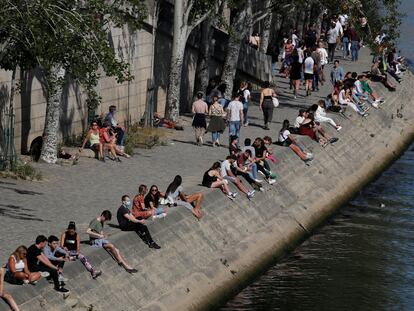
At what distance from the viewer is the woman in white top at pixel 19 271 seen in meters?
23.7

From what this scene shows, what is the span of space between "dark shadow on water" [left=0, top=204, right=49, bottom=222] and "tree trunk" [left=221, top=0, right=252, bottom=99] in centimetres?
1630

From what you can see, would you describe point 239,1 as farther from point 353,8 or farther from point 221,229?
point 221,229

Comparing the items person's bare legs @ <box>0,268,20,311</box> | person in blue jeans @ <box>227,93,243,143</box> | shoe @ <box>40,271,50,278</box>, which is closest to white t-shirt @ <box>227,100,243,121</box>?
person in blue jeans @ <box>227,93,243,143</box>

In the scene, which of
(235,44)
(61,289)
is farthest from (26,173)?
(235,44)

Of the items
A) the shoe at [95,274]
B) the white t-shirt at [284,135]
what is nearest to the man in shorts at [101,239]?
the shoe at [95,274]

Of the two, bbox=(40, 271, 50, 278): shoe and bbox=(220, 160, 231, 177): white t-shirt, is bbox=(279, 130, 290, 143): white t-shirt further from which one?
bbox=(40, 271, 50, 278): shoe

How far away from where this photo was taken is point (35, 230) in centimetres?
2812

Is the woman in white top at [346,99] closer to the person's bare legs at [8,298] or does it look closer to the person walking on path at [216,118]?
the person walking on path at [216,118]

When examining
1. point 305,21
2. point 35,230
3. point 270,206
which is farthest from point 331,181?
point 305,21

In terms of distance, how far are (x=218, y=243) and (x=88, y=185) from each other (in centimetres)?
371

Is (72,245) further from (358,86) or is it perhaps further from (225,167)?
(358,86)

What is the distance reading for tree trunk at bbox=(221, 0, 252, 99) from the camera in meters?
45.7


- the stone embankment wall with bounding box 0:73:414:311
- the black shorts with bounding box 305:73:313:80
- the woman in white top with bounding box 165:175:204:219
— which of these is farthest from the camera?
the black shorts with bounding box 305:73:313:80

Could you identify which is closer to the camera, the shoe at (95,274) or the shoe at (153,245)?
the shoe at (95,274)
